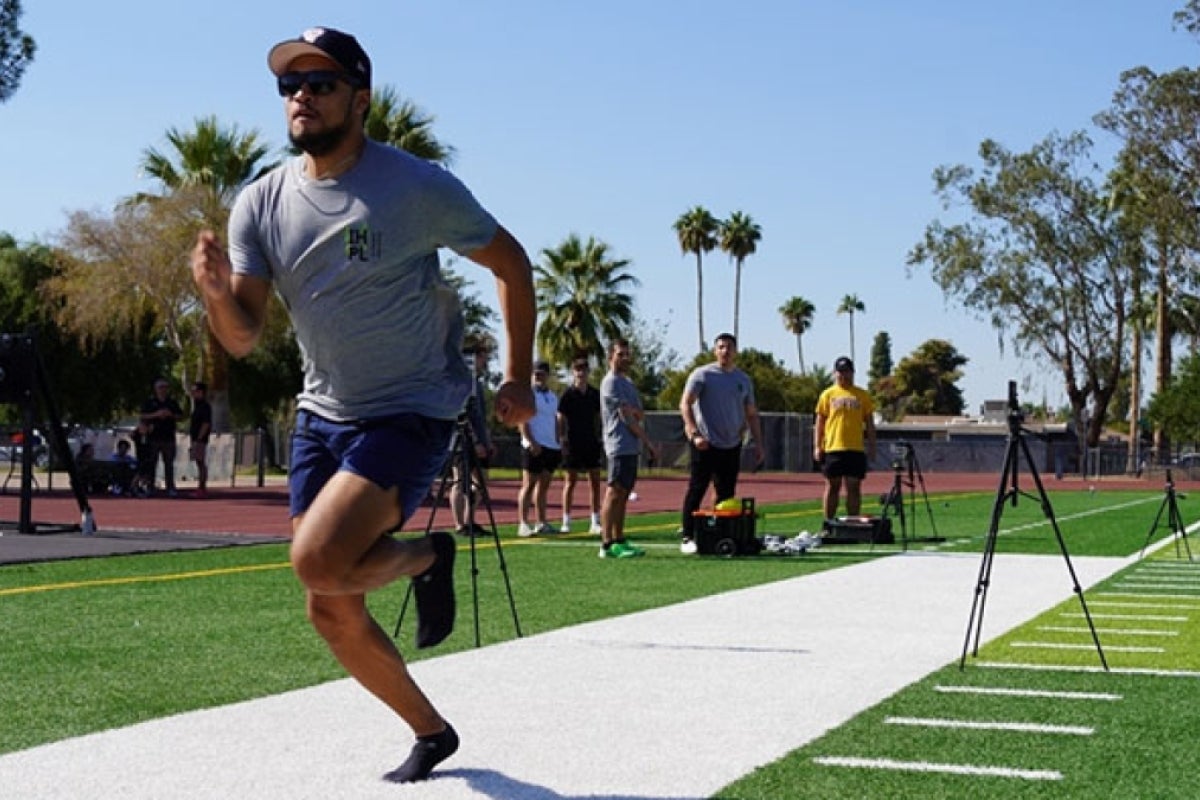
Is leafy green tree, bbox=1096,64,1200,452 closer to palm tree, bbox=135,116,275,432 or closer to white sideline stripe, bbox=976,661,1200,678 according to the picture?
palm tree, bbox=135,116,275,432

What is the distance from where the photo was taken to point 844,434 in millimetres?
17906

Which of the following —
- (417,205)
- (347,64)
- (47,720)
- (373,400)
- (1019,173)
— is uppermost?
(1019,173)

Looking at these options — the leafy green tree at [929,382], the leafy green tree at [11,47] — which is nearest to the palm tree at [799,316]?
the leafy green tree at [929,382]

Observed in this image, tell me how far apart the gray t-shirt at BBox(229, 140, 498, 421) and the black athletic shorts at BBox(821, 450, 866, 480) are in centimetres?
1326

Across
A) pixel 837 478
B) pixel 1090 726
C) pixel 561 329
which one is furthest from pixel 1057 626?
pixel 561 329

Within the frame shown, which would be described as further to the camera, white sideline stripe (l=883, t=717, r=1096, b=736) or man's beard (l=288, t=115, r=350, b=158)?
white sideline stripe (l=883, t=717, r=1096, b=736)

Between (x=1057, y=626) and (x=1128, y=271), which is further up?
(x=1128, y=271)

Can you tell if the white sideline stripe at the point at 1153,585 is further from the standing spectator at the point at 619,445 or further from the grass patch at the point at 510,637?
the standing spectator at the point at 619,445

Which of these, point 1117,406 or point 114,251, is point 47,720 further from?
point 1117,406

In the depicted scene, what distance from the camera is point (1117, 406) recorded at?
423 feet

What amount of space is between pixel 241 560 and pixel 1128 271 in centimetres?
5572

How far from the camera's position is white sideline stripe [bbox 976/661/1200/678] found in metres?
7.82

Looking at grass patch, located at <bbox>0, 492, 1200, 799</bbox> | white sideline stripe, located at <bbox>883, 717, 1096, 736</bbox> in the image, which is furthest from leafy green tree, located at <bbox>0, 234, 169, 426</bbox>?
white sideline stripe, located at <bbox>883, 717, 1096, 736</bbox>

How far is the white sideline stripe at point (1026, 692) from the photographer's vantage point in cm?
708
